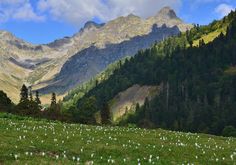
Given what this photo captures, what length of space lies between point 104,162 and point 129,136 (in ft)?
46.4

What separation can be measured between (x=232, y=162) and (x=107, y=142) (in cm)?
1068

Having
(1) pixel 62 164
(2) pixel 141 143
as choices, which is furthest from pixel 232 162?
(1) pixel 62 164

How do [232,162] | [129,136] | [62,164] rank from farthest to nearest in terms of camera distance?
[129,136], [232,162], [62,164]

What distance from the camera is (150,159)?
28.2m

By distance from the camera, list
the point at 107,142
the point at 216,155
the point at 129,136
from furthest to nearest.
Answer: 1. the point at 129,136
2. the point at 107,142
3. the point at 216,155

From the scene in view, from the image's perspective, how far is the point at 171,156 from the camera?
31.5 metres

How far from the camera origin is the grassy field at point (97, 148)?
90.9 ft

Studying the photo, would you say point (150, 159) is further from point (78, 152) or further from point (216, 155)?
point (216, 155)

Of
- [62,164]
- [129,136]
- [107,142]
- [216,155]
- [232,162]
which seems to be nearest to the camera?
[62,164]

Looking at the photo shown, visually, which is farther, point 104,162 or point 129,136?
point 129,136

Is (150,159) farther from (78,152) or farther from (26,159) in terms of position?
(26,159)

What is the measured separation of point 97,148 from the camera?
107ft

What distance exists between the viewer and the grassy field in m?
27.7

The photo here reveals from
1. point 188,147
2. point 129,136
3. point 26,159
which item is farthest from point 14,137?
point 188,147
